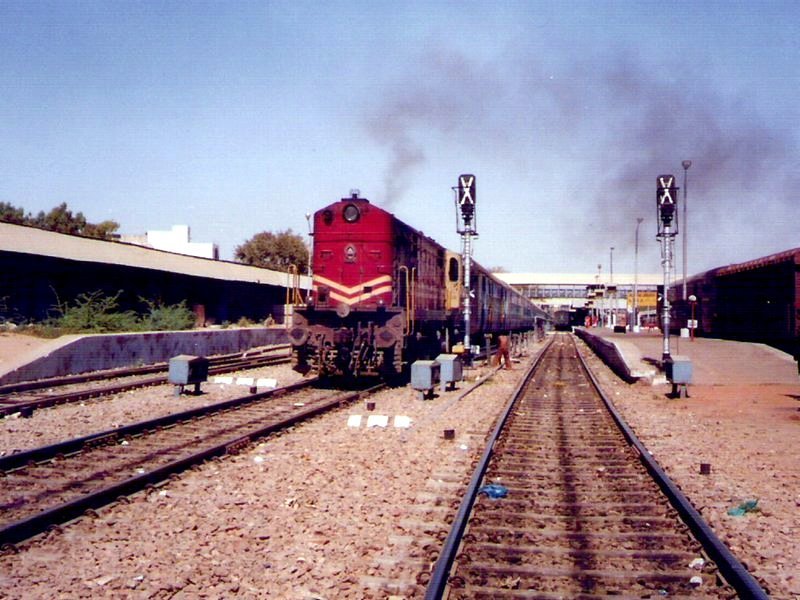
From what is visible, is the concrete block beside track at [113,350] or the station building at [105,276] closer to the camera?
the concrete block beside track at [113,350]

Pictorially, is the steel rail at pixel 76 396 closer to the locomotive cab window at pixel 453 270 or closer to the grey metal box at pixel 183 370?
the grey metal box at pixel 183 370

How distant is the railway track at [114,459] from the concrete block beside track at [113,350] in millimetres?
6836

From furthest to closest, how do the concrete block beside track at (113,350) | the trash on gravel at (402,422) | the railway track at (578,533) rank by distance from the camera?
1. the concrete block beside track at (113,350)
2. the trash on gravel at (402,422)
3. the railway track at (578,533)

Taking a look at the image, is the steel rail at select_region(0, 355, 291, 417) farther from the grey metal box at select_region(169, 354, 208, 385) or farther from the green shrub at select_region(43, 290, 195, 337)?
the green shrub at select_region(43, 290, 195, 337)

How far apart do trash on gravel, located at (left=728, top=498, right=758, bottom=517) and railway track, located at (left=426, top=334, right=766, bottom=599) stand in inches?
18.2

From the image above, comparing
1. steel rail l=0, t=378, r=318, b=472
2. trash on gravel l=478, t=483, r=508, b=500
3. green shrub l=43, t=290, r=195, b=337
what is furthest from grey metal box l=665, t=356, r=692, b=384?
green shrub l=43, t=290, r=195, b=337

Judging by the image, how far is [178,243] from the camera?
56.1 metres

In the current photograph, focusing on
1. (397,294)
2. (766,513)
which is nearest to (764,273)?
(397,294)

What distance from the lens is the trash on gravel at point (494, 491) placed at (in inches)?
285

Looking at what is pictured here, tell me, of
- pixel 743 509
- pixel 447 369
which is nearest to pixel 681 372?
pixel 447 369

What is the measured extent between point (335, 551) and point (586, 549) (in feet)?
6.62

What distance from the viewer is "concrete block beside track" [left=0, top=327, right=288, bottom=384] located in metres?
17.1

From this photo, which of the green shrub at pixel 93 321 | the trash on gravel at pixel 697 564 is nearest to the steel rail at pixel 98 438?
the trash on gravel at pixel 697 564

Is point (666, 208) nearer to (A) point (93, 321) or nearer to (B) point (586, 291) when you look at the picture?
(A) point (93, 321)
